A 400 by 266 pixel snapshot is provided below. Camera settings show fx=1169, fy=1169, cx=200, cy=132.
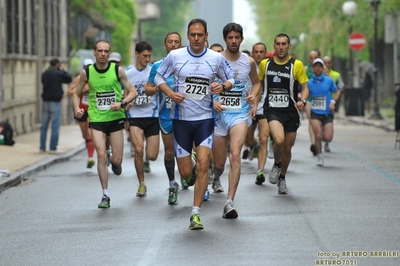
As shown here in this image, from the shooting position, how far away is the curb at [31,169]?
1650 cm

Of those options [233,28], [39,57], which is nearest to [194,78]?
[233,28]

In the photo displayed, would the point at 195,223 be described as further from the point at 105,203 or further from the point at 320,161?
the point at 320,161

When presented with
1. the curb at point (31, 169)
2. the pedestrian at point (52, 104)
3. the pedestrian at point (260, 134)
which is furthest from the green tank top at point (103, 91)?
the pedestrian at point (52, 104)

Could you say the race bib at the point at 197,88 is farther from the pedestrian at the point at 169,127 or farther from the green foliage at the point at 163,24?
the green foliage at the point at 163,24

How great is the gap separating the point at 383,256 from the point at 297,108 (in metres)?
5.24

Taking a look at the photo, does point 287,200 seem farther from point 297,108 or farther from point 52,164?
point 52,164

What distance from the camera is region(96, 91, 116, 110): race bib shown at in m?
13.3

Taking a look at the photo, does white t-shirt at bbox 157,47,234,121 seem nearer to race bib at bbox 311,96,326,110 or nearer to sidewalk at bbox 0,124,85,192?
sidewalk at bbox 0,124,85,192

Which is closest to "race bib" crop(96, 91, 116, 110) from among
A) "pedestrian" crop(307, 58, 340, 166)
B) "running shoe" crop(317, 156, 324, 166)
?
"running shoe" crop(317, 156, 324, 166)

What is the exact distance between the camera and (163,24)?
100562mm

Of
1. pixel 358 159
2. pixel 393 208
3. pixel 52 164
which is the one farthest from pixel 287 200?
pixel 52 164

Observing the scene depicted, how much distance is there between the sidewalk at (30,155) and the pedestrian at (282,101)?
414 cm

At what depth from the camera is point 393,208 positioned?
12047 mm

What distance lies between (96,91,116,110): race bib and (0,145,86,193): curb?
10.4ft
